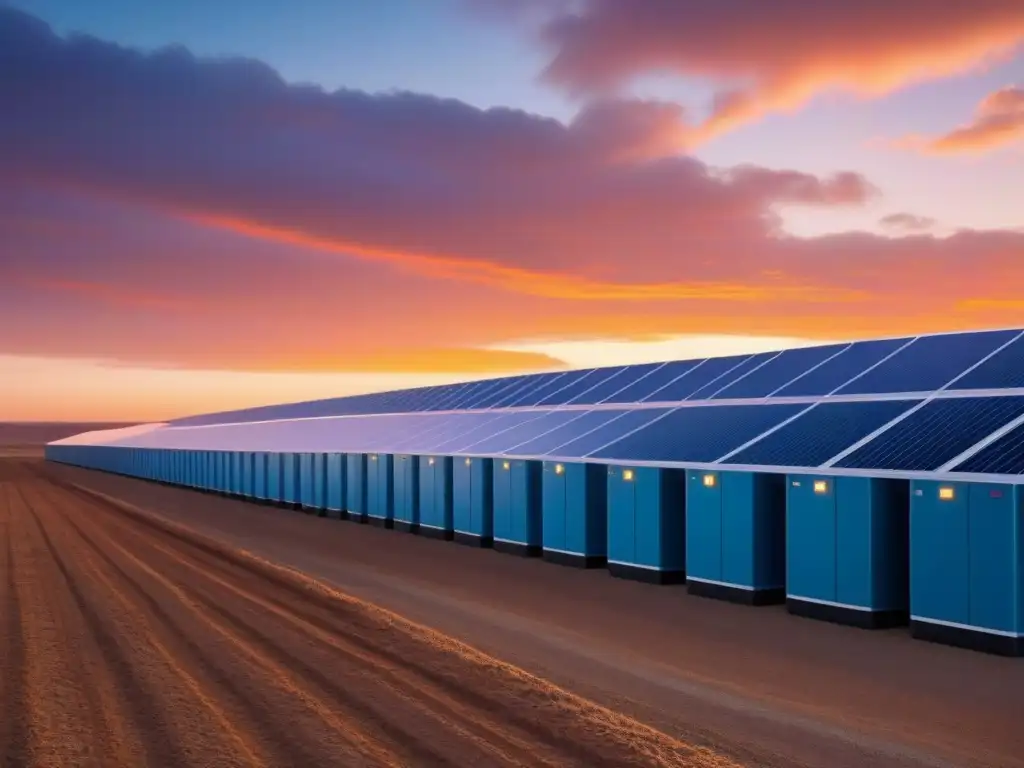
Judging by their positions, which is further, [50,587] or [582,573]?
[582,573]

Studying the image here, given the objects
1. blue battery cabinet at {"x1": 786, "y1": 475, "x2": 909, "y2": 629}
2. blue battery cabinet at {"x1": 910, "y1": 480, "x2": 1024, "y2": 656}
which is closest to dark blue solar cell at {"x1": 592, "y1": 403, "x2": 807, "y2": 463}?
blue battery cabinet at {"x1": 786, "y1": 475, "x2": 909, "y2": 629}

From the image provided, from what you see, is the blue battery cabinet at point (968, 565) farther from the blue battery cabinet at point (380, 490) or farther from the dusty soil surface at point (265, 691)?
the blue battery cabinet at point (380, 490)

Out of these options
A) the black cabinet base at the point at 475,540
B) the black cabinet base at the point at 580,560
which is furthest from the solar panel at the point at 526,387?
the black cabinet base at the point at 580,560

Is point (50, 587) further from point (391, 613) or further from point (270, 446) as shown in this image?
point (270, 446)

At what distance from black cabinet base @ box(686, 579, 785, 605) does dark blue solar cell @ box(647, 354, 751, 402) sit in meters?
9.94

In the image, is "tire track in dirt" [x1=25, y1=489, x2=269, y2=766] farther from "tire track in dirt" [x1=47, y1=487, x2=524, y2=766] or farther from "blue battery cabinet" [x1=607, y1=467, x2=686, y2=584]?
"blue battery cabinet" [x1=607, y1=467, x2=686, y2=584]

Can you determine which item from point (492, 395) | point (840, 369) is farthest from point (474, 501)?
point (492, 395)

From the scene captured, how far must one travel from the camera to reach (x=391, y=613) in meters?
21.4

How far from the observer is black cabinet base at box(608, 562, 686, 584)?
2600 centimetres

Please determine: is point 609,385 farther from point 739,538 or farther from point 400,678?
point 400,678

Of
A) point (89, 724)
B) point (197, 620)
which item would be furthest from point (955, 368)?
Answer: point (89, 724)

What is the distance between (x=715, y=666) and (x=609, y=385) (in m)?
23.6

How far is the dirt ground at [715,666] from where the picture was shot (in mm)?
12805

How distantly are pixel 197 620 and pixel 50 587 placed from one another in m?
6.87
